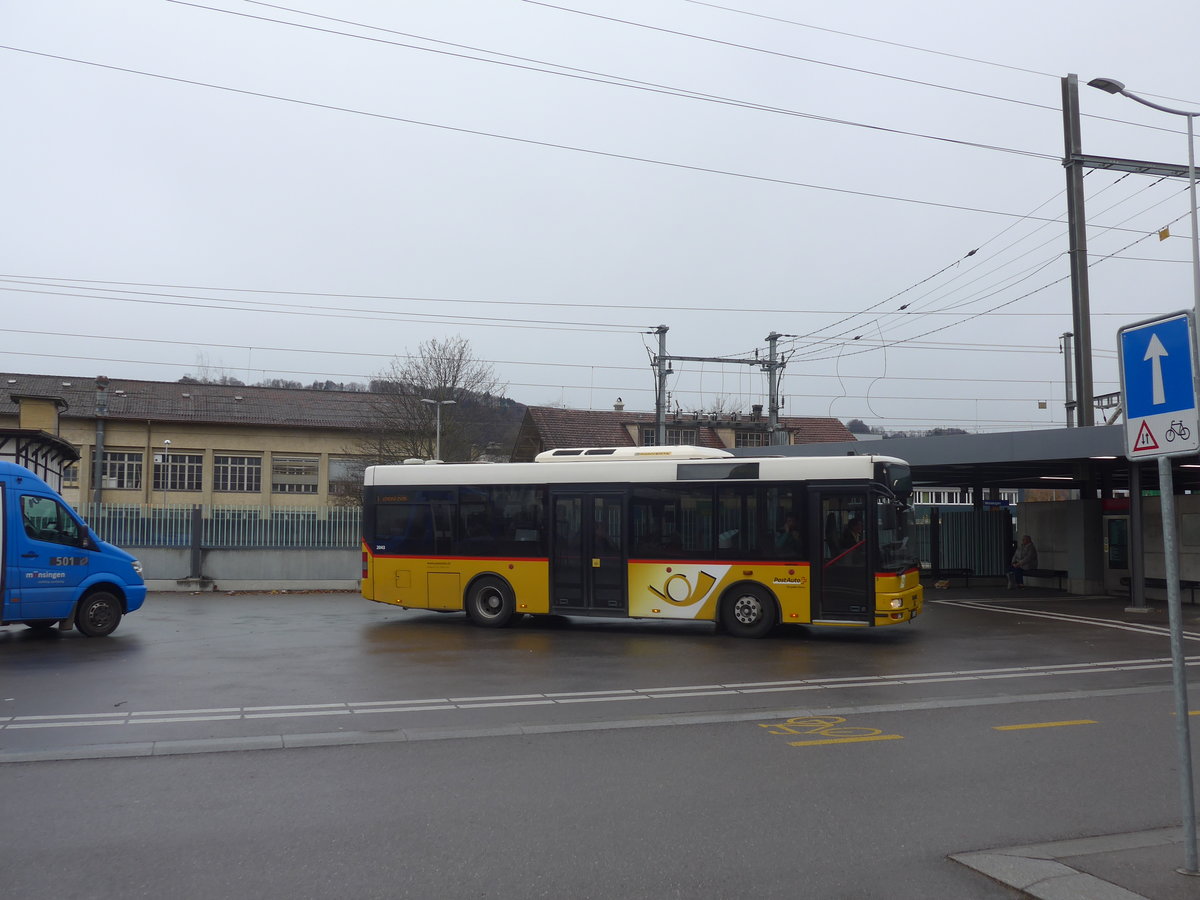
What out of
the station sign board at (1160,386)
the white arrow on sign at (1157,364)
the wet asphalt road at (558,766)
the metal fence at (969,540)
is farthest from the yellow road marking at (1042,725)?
the metal fence at (969,540)

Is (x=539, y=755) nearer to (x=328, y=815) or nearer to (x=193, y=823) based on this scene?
(x=328, y=815)

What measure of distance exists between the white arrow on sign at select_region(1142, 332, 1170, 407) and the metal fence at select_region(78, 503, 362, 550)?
2476cm

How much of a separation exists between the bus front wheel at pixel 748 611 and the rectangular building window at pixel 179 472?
46.1 meters

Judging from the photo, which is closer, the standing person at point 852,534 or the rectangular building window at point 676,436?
the standing person at point 852,534

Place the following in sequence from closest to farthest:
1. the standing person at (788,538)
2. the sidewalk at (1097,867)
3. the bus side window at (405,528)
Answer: the sidewalk at (1097,867)
the standing person at (788,538)
the bus side window at (405,528)

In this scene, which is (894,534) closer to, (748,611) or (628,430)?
(748,611)

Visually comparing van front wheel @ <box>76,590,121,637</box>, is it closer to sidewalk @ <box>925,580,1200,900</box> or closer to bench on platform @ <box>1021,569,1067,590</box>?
sidewalk @ <box>925,580,1200,900</box>

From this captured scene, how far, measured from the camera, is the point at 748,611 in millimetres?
16656

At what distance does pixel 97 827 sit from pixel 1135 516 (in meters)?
21.7

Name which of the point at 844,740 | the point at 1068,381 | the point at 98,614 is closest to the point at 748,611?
the point at 844,740

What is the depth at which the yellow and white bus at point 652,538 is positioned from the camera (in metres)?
16.0

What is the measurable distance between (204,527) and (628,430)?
37.2 metres

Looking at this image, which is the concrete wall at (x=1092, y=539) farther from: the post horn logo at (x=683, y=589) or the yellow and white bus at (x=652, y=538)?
the post horn logo at (x=683, y=589)

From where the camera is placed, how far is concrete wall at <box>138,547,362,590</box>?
2634 cm
